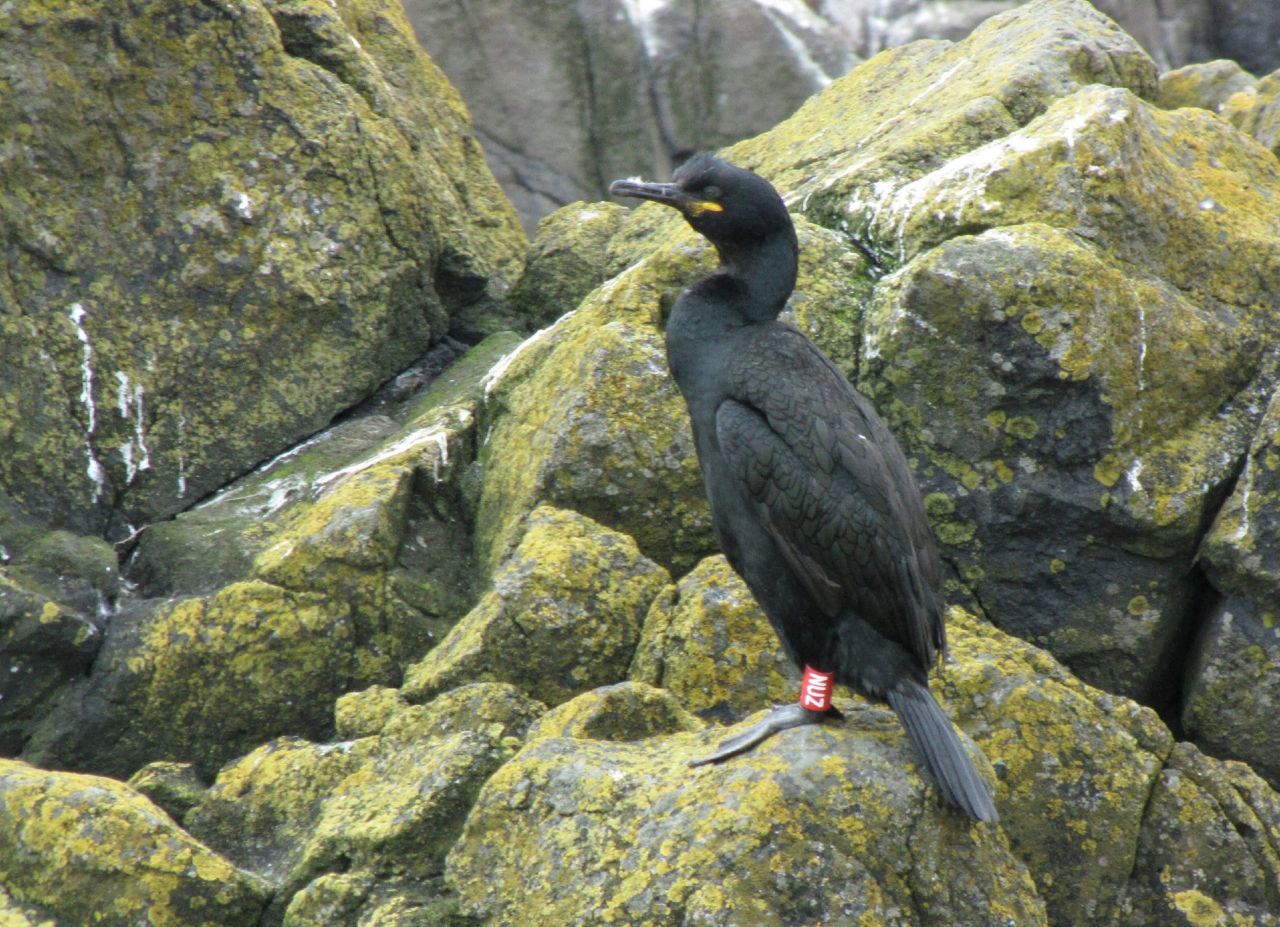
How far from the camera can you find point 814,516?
4031mm

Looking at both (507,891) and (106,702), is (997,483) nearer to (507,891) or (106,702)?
(507,891)

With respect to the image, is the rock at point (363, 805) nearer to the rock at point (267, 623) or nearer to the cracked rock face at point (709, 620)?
the cracked rock face at point (709, 620)

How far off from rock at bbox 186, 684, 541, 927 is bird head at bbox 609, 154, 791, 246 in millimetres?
1637

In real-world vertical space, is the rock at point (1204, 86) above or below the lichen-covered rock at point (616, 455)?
below

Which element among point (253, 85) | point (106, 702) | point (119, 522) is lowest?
point (106, 702)

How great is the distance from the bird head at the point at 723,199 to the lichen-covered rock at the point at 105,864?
2.33m

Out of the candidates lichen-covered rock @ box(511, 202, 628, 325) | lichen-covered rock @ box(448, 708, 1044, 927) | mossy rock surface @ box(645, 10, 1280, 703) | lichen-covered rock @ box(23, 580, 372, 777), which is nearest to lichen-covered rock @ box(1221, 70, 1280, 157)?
mossy rock surface @ box(645, 10, 1280, 703)

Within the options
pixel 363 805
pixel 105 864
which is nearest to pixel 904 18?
pixel 363 805

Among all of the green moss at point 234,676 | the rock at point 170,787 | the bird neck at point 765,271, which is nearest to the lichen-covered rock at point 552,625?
the green moss at point 234,676

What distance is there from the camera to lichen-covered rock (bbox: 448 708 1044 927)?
354 cm

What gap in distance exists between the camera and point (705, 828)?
3.62 meters

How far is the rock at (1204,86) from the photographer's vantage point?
933 centimetres

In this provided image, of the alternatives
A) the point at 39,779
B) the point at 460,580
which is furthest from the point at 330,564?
the point at 39,779

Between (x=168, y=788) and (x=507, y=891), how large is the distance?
1.63m
